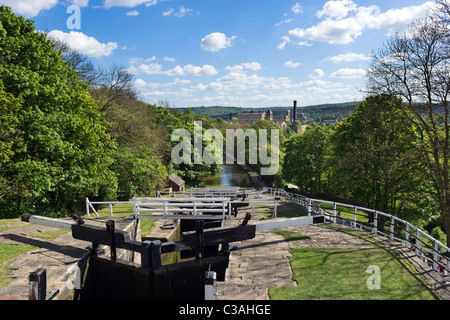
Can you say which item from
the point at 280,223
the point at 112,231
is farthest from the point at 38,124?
the point at 280,223

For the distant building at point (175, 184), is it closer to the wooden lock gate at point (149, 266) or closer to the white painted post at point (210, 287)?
the wooden lock gate at point (149, 266)

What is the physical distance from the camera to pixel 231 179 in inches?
2625

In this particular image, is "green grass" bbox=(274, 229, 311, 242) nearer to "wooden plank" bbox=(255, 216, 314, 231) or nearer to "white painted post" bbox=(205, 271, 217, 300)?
"wooden plank" bbox=(255, 216, 314, 231)

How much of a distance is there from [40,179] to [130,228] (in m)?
5.38

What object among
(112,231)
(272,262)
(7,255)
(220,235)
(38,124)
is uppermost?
(38,124)

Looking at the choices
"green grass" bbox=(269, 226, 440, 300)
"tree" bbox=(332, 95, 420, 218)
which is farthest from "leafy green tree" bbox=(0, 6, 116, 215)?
"tree" bbox=(332, 95, 420, 218)

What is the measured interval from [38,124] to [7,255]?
23.8 ft

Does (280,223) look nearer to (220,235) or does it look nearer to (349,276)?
(220,235)

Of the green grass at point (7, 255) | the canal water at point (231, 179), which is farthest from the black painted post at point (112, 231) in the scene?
the canal water at point (231, 179)

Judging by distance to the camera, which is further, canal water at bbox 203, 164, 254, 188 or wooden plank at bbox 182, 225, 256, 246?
canal water at bbox 203, 164, 254, 188

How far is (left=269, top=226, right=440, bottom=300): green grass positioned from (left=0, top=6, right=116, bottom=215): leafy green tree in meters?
12.5

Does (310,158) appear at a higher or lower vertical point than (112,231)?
higher

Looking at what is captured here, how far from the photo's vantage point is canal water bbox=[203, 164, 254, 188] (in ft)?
196

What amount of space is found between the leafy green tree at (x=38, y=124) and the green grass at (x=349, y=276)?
40.9ft
